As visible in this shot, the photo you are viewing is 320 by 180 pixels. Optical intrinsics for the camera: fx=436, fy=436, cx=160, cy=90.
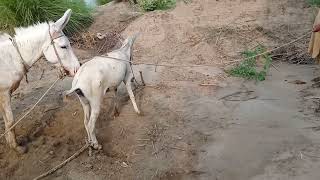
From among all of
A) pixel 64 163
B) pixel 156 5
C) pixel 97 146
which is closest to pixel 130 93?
pixel 97 146

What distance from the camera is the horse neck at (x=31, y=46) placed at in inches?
195

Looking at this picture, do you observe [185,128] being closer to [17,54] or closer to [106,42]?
[17,54]

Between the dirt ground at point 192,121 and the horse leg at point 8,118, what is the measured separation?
0.09 m

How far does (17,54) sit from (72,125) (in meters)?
1.28

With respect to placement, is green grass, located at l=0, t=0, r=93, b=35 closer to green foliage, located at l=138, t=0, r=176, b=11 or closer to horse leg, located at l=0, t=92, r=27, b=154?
→ green foliage, located at l=138, t=0, r=176, b=11

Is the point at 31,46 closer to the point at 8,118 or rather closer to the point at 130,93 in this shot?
the point at 8,118

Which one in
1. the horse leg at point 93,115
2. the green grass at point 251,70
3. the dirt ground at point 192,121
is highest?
the horse leg at point 93,115

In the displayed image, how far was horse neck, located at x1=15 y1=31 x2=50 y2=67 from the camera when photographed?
4.95m

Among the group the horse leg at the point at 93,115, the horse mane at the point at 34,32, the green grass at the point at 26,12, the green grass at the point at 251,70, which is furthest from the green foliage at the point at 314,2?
the horse mane at the point at 34,32

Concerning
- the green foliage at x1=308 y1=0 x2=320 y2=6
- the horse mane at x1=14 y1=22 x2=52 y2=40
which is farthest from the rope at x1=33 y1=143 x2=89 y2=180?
the green foliage at x1=308 y1=0 x2=320 y2=6

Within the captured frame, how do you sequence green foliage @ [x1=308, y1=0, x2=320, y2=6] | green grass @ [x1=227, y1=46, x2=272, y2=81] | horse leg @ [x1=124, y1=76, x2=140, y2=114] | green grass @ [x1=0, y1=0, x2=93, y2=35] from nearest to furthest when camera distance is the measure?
1. horse leg @ [x1=124, y1=76, x2=140, y2=114]
2. green grass @ [x1=227, y1=46, x2=272, y2=81]
3. green grass @ [x1=0, y1=0, x2=93, y2=35]
4. green foliage @ [x1=308, y1=0, x2=320, y2=6]

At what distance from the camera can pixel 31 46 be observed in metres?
4.95

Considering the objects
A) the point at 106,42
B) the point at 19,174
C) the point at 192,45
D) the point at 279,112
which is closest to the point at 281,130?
the point at 279,112

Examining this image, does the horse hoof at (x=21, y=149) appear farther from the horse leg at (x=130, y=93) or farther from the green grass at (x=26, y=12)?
the green grass at (x=26, y=12)
